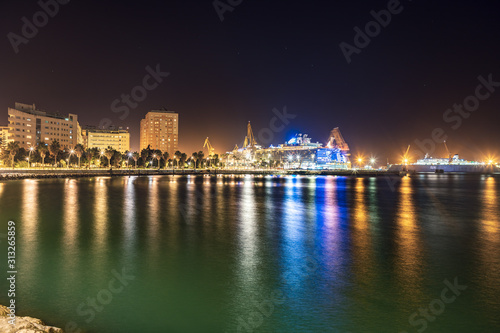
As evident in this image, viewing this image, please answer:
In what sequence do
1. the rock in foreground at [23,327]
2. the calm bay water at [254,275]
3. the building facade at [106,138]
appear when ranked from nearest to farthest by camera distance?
the rock in foreground at [23,327] < the calm bay water at [254,275] < the building facade at [106,138]

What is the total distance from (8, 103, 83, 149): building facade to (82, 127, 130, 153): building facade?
126 feet

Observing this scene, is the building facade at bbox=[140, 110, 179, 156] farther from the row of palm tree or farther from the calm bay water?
the calm bay water

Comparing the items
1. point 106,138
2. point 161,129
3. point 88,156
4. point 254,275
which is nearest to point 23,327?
point 254,275

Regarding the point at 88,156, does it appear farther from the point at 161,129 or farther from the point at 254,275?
the point at 254,275

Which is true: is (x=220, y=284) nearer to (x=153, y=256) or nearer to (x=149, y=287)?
(x=149, y=287)

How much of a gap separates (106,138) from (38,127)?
197 feet

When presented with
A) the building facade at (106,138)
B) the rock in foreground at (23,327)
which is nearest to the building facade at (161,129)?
the building facade at (106,138)

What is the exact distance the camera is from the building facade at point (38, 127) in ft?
384

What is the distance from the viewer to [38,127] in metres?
125

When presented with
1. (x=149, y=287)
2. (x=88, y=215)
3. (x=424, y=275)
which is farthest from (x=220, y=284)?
(x=88, y=215)

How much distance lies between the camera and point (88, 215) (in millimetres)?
22234

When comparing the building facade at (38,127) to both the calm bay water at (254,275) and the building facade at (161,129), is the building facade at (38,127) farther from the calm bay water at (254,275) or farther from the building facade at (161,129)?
the calm bay water at (254,275)

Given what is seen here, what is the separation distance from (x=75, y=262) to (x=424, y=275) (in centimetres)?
1224

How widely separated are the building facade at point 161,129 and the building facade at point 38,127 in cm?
5301
